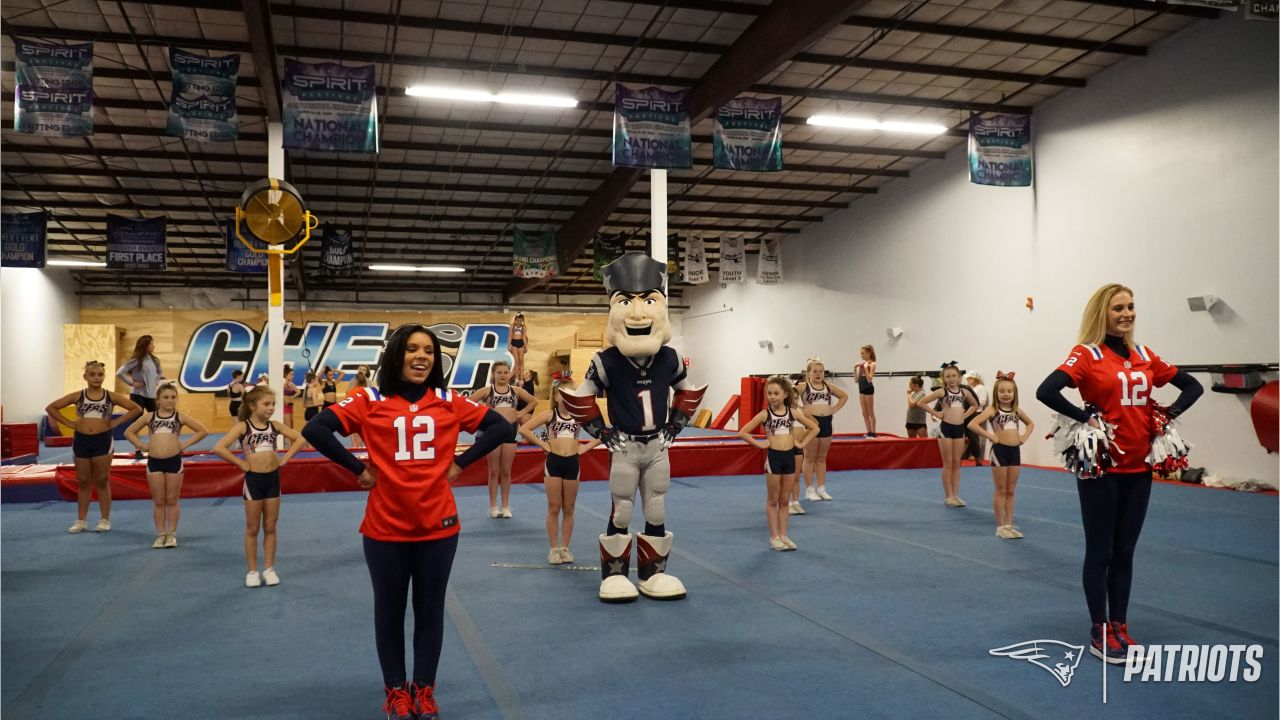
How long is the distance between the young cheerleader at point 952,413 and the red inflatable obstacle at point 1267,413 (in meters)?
3.35

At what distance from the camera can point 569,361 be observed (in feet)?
98.6

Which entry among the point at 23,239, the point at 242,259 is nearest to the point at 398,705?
the point at 242,259

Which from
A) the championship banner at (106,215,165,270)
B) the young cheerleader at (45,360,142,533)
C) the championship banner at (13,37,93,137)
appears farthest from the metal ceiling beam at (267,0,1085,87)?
the championship banner at (106,215,165,270)

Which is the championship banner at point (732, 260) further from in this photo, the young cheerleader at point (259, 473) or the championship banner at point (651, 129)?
the young cheerleader at point (259, 473)

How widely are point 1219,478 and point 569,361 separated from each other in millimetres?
21451

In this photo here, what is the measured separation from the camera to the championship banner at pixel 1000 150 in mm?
13758

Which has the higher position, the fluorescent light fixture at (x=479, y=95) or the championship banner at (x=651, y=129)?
the fluorescent light fixture at (x=479, y=95)

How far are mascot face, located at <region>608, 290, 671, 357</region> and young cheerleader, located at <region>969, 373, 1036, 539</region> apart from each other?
355 cm

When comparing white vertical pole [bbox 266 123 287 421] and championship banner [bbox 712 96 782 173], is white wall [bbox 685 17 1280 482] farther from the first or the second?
white vertical pole [bbox 266 123 287 421]

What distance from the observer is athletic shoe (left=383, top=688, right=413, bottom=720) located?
338 centimetres

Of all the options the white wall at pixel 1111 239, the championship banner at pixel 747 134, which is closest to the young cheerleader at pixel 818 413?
the championship banner at pixel 747 134

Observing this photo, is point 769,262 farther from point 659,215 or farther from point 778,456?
point 778,456

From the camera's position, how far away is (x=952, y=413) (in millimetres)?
9320

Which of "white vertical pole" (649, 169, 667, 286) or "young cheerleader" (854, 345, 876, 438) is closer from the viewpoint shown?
"white vertical pole" (649, 169, 667, 286)
